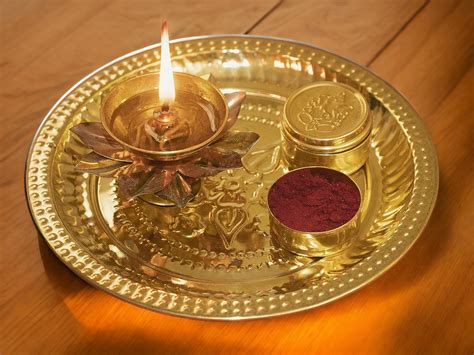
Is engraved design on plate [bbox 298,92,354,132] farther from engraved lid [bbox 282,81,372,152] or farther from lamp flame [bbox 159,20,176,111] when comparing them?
lamp flame [bbox 159,20,176,111]

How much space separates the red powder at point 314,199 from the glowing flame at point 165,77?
0.52 feet

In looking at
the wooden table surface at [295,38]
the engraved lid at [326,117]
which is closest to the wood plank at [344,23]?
the wooden table surface at [295,38]

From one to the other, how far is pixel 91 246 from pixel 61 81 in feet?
1.11

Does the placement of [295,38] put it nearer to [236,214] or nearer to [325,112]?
[325,112]

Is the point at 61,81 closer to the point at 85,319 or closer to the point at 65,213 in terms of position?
the point at 65,213

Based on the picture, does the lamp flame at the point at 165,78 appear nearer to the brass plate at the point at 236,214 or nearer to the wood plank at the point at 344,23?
the brass plate at the point at 236,214

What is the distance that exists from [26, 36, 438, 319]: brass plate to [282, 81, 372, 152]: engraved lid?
0.06 meters

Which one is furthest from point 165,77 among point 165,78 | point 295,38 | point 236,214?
point 295,38

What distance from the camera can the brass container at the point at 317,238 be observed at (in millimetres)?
828

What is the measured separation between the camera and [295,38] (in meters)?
1.17

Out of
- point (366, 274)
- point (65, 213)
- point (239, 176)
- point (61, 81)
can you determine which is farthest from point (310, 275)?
point (61, 81)

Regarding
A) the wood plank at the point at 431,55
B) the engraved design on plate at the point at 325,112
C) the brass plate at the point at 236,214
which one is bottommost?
the brass plate at the point at 236,214

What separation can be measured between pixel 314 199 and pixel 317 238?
5cm

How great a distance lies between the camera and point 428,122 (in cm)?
104
